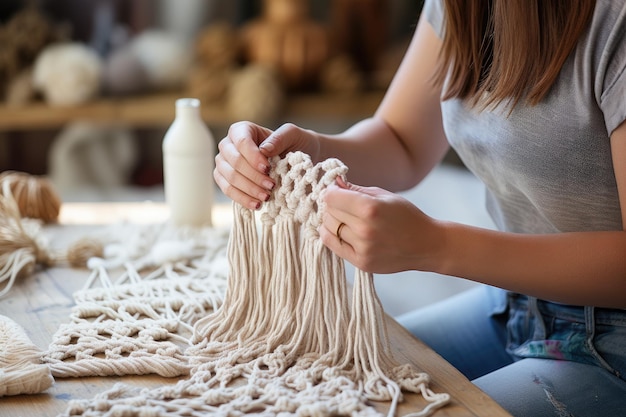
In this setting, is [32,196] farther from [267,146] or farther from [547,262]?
[547,262]

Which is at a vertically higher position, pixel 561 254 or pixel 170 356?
pixel 561 254

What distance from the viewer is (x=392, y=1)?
3.20 metres

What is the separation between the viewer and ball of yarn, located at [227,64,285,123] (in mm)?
2748

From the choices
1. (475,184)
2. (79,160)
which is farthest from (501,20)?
(79,160)

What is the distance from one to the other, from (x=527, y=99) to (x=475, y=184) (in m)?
2.20

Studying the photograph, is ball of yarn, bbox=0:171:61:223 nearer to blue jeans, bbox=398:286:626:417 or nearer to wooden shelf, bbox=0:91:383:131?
blue jeans, bbox=398:286:626:417

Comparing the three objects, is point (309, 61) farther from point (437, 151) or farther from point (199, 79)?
point (437, 151)

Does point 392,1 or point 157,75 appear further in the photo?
point 392,1

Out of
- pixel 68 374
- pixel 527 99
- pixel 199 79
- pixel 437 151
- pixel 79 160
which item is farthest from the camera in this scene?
pixel 79 160

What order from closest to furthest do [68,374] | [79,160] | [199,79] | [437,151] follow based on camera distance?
[68,374], [437,151], [199,79], [79,160]

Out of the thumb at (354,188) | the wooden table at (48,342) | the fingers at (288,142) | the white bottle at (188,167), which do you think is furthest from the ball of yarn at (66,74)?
the thumb at (354,188)

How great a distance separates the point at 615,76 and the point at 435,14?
383 mm

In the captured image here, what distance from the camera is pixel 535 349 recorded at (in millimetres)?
1062


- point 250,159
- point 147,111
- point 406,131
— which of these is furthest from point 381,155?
point 147,111
